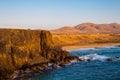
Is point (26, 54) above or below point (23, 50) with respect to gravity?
below

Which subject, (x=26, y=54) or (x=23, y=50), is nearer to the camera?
(x=23, y=50)

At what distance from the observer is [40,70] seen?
50.2 m

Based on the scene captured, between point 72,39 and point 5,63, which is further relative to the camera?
point 72,39

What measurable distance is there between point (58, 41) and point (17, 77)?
3128 inches

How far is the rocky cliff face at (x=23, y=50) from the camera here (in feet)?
154

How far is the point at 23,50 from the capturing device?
51.9m

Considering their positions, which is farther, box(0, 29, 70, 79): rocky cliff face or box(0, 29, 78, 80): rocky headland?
box(0, 29, 70, 79): rocky cliff face

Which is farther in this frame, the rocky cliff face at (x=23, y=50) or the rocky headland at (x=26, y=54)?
the rocky cliff face at (x=23, y=50)

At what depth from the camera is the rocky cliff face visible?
47.1 meters

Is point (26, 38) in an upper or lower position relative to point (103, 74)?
upper

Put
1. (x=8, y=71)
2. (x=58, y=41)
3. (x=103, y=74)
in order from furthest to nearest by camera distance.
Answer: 1. (x=58, y=41)
2. (x=8, y=71)
3. (x=103, y=74)

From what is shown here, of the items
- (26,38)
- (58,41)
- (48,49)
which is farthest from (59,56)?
(58,41)

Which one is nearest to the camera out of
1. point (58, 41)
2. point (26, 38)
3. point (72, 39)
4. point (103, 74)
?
point (103, 74)

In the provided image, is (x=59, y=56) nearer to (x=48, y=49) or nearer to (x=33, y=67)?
(x=48, y=49)
